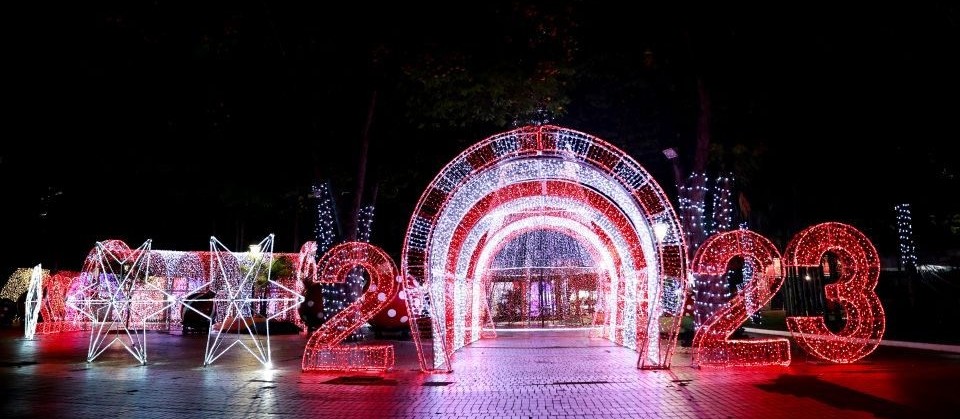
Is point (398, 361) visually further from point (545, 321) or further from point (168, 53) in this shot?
point (545, 321)

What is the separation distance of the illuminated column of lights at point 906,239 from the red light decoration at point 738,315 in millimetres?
7573

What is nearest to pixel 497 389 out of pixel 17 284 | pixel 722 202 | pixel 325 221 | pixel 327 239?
pixel 722 202

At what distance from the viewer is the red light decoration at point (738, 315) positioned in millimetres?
10156

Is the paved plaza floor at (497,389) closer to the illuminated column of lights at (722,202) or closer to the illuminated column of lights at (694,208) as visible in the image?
the illuminated column of lights at (694,208)

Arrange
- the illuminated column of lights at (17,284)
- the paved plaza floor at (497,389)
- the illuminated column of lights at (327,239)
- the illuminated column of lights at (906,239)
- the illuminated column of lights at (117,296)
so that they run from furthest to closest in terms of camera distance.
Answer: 1. the illuminated column of lights at (17,284)
2. the illuminated column of lights at (906,239)
3. the illuminated column of lights at (327,239)
4. the illuminated column of lights at (117,296)
5. the paved plaza floor at (497,389)

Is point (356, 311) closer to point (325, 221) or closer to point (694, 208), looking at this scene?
point (325, 221)

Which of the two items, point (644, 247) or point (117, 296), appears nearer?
point (644, 247)

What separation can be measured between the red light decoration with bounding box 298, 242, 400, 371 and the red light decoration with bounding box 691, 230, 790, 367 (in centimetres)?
506

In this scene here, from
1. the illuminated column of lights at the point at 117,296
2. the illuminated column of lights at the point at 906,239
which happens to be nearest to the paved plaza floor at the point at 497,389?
the illuminated column of lights at the point at 117,296

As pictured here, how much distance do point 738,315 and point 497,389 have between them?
4554 millimetres

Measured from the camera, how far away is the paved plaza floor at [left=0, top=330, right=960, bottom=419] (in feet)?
22.6

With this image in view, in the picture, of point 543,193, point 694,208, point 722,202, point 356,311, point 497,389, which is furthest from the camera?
point 722,202

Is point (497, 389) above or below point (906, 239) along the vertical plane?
→ below

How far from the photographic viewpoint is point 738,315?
10406 mm
